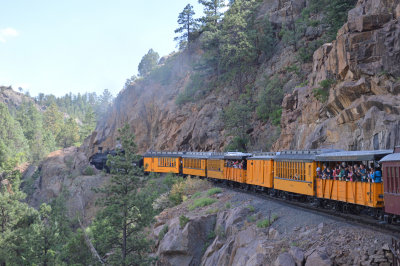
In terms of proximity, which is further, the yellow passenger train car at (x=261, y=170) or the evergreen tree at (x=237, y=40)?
the evergreen tree at (x=237, y=40)

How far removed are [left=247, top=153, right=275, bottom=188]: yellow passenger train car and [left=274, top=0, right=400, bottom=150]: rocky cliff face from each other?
223 inches

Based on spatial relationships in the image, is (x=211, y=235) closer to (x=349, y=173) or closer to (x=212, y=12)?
(x=349, y=173)

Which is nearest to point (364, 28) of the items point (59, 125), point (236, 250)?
point (236, 250)

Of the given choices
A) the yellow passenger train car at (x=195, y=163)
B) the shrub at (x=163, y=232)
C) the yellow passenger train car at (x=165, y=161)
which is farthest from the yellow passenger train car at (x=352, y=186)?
the yellow passenger train car at (x=165, y=161)

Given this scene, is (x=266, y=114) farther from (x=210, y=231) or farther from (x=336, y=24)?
(x=210, y=231)

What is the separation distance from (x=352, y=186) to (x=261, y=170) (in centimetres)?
1060

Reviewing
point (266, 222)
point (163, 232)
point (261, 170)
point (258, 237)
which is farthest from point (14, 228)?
point (258, 237)

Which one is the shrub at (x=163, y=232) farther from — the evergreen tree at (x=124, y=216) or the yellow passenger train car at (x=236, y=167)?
the yellow passenger train car at (x=236, y=167)

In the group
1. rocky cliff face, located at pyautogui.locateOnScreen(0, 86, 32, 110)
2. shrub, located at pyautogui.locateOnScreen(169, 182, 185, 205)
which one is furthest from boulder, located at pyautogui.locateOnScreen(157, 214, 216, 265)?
rocky cliff face, located at pyautogui.locateOnScreen(0, 86, 32, 110)

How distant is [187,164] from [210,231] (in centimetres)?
2068

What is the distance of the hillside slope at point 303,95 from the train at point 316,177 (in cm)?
589

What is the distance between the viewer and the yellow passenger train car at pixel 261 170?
2517cm

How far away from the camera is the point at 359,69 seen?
94.2 feet

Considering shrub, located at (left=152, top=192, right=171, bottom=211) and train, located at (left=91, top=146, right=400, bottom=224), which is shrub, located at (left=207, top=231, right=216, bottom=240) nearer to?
train, located at (left=91, top=146, right=400, bottom=224)
